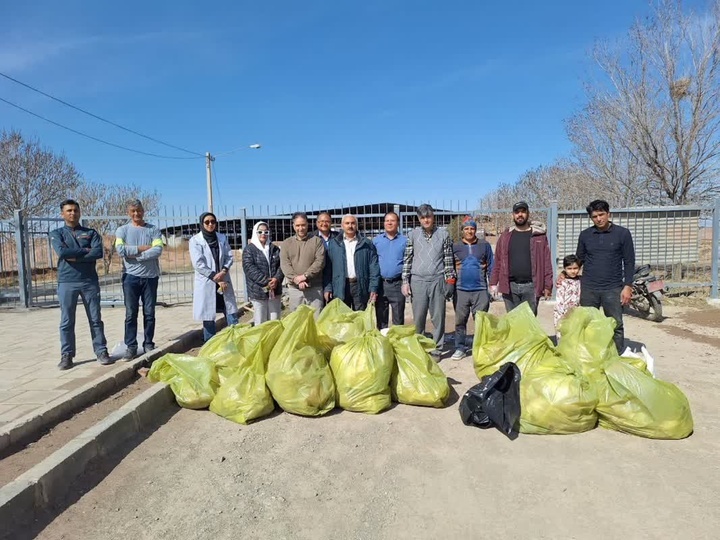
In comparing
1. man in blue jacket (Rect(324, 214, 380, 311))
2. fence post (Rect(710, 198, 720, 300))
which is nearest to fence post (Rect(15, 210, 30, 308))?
man in blue jacket (Rect(324, 214, 380, 311))

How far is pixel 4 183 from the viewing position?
1844 centimetres

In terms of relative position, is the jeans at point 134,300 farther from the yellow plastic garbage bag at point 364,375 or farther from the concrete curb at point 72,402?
the yellow plastic garbage bag at point 364,375

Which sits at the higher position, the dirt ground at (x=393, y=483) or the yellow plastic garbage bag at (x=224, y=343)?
the yellow plastic garbage bag at (x=224, y=343)

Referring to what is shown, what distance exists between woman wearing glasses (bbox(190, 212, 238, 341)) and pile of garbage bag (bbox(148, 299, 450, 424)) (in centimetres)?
157

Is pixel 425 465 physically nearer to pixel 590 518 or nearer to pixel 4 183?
pixel 590 518

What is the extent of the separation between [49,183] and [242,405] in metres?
20.8

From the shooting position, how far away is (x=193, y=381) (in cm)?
386

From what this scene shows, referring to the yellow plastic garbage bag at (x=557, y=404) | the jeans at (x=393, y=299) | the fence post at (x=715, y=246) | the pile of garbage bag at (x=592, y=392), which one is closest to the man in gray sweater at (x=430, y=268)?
the jeans at (x=393, y=299)

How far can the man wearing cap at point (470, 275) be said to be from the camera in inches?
200

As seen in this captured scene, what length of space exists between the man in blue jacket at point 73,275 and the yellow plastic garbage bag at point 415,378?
3342 mm

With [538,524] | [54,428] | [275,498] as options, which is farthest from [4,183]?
[538,524]

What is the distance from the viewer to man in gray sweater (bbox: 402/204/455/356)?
193 inches

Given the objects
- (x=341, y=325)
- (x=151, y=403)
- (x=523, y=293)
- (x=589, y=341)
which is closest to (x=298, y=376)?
(x=341, y=325)

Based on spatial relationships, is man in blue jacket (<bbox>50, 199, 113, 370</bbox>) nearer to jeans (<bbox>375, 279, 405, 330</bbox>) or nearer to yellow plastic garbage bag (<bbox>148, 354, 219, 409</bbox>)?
yellow plastic garbage bag (<bbox>148, 354, 219, 409</bbox>)
